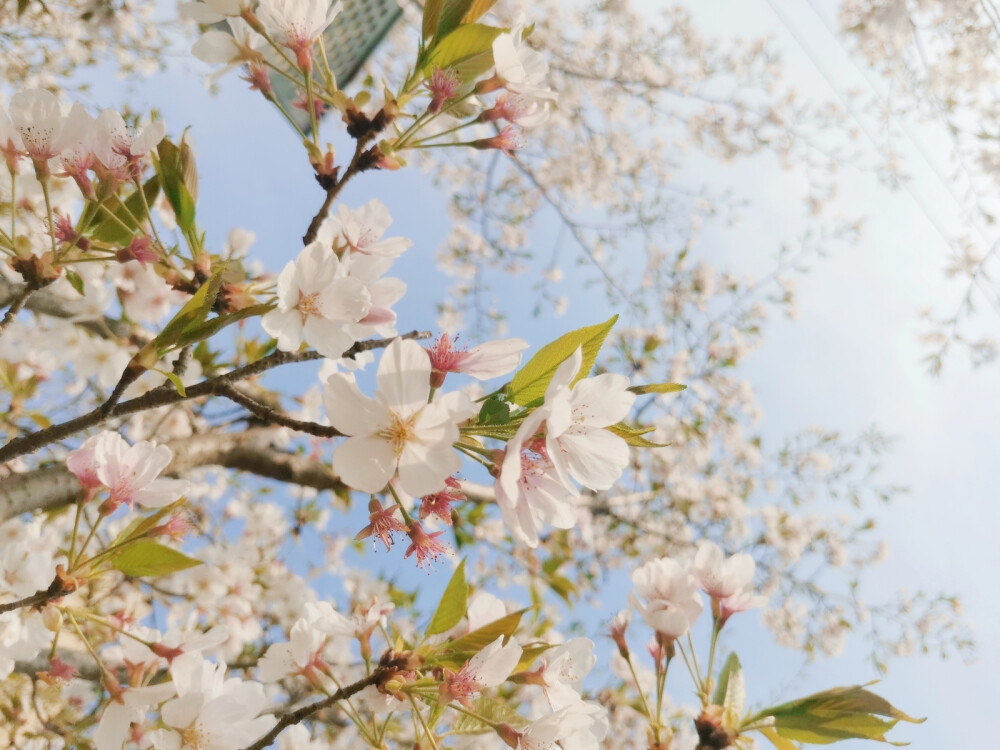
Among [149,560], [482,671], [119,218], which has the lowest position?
[482,671]

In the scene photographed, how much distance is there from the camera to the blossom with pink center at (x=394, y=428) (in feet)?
1.83

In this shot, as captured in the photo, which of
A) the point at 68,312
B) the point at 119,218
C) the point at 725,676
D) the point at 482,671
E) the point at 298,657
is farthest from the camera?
the point at 68,312

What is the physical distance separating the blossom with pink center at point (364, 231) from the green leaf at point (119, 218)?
254 mm

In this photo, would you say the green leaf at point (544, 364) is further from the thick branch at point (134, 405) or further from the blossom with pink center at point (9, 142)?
the blossom with pink center at point (9, 142)

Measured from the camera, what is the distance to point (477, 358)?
0.66 metres

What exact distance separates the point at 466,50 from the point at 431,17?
6cm

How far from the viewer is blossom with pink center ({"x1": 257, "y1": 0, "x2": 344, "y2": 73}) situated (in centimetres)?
75

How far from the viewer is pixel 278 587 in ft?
9.12

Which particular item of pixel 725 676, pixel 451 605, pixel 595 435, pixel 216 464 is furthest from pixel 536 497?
pixel 216 464

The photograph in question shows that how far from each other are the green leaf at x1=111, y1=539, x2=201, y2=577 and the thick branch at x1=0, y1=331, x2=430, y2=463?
0.45 feet

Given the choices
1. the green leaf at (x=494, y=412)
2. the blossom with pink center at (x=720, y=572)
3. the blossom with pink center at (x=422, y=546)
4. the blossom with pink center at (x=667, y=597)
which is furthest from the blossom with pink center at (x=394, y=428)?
the blossom with pink center at (x=720, y=572)

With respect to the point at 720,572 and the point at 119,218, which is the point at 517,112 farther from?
the point at 720,572

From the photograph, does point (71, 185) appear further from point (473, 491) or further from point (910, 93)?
point (910, 93)

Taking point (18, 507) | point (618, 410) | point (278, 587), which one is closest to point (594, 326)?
point (618, 410)
